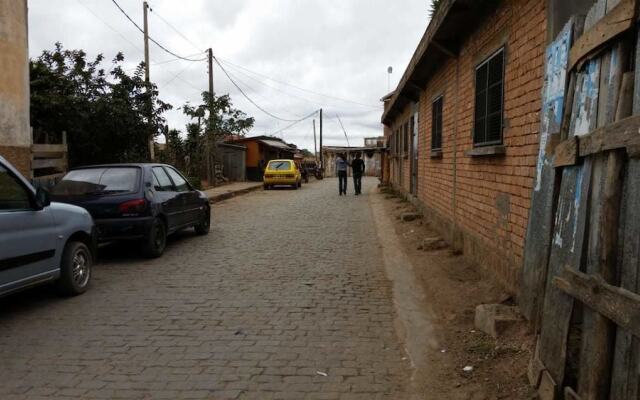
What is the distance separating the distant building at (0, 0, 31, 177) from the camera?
11453mm

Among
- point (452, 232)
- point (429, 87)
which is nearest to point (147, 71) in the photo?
point (429, 87)

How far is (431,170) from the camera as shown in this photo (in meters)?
11.1

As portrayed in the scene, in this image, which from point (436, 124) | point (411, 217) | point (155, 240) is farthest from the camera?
point (411, 217)

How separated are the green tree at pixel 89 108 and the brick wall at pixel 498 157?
10.4m

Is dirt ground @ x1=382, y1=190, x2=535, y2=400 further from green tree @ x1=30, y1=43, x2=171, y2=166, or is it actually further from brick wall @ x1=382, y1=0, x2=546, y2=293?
green tree @ x1=30, y1=43, x2=171, y2=166

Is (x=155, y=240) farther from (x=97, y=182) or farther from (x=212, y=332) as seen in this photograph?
(x=212, y=332)

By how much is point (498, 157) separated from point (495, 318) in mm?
2132

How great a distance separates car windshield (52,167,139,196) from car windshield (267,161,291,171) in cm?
1959

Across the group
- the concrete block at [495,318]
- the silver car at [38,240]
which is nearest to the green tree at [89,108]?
the silver car at [38,240]

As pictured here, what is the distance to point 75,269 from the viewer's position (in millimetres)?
6027

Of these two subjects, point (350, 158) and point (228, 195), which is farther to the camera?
point (350, 158)

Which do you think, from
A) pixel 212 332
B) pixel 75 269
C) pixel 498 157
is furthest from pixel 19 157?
pixel 498 157

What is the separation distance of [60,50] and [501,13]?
14.7m

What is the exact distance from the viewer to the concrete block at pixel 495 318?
4.32 m
